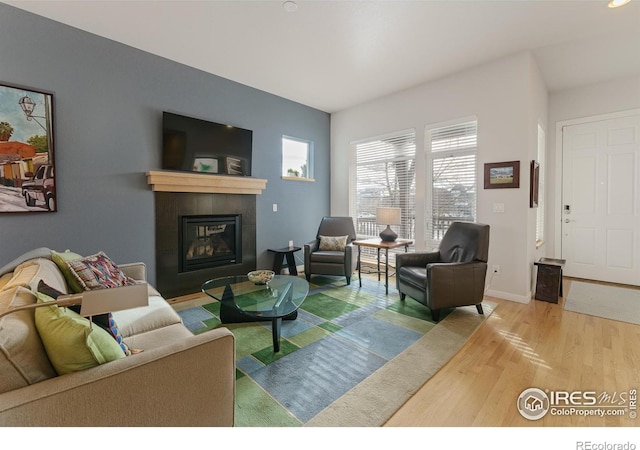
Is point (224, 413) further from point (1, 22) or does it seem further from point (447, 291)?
point (1, 22)

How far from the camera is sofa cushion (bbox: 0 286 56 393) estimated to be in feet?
2.84

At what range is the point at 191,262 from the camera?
12.0 ft

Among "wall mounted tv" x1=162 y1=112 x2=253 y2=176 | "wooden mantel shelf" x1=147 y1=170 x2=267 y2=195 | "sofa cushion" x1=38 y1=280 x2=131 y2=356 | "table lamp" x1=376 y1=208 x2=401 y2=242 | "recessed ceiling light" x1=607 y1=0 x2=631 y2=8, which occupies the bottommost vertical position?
"sofa cushion" x1=38 y1=280 x2=131 y2=356

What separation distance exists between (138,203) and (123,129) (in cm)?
82

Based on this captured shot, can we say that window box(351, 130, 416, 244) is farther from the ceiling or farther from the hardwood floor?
the hardwood floor

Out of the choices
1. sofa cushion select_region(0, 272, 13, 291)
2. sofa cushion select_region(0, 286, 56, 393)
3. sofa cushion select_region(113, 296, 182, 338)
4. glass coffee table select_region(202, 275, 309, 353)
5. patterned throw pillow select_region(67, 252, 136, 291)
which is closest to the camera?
sofa cushion select_region(0, 286, 56, 393)

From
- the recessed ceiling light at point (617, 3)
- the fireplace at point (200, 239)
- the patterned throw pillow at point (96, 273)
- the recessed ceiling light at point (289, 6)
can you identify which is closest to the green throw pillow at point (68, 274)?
the patterned throw pillow at point (96, 273)

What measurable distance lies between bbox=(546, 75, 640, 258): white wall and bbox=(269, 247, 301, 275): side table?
4131 millimetres

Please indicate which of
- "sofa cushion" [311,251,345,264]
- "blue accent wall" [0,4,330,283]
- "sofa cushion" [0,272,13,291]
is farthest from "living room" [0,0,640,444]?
"sofa cushion" [0,272,13,291]

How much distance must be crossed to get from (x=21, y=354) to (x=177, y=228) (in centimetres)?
276

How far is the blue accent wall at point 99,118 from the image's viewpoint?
2602mm

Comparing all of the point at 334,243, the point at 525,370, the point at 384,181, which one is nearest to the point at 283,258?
the point at 334,243

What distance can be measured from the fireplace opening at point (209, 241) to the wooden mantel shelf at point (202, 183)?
37 cm
